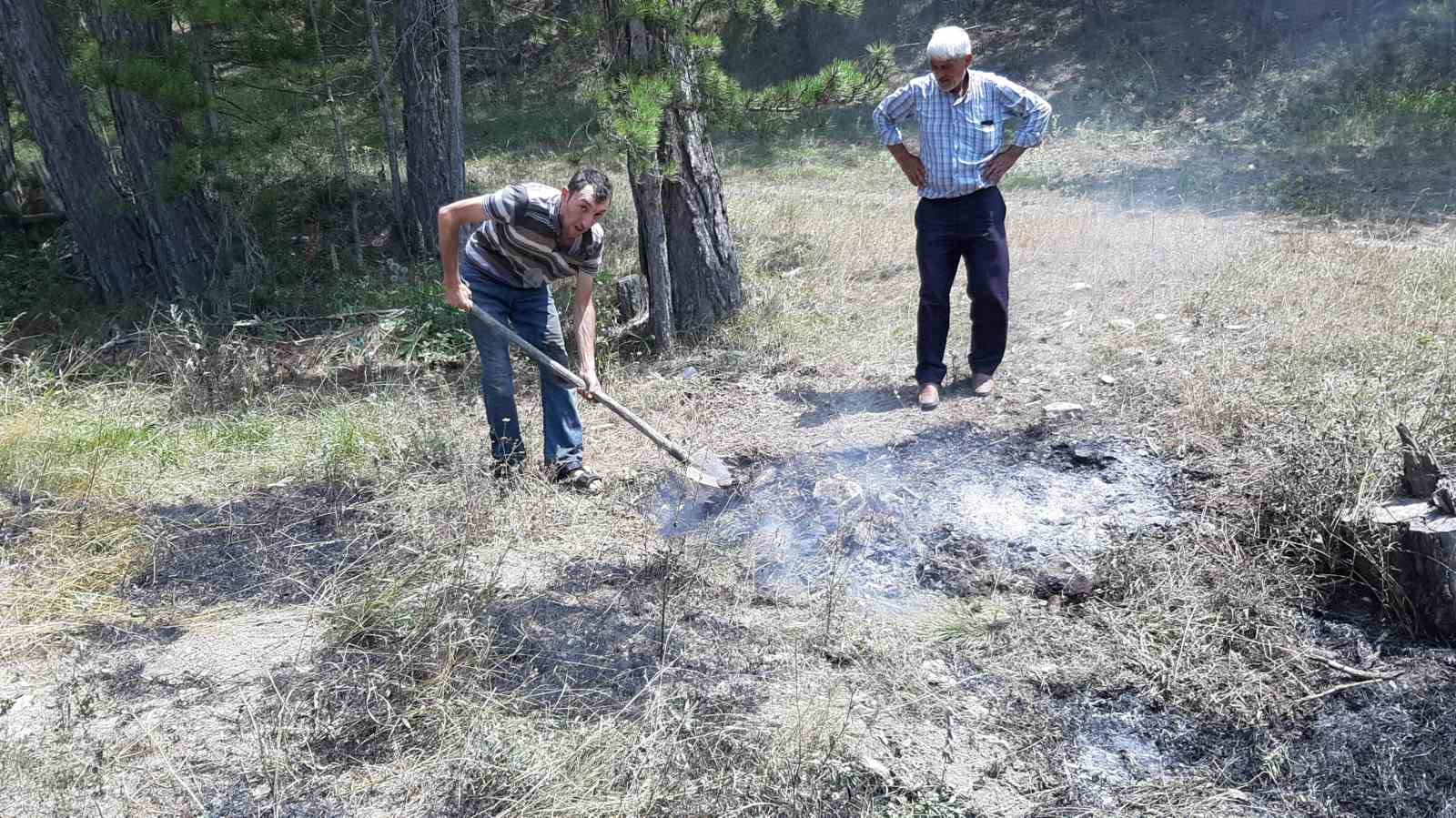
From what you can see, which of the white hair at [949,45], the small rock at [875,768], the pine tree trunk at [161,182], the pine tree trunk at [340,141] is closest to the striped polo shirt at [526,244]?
the white hair at [949,45]

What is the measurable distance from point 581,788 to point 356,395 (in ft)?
12.8

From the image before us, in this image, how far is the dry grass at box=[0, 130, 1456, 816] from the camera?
102 inches

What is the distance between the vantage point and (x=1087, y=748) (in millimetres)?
2709

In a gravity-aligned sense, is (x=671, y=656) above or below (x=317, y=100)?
below

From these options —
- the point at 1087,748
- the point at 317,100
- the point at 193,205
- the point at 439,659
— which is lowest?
the point at 1087,748

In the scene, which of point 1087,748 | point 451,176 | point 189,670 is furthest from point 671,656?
point 451,176

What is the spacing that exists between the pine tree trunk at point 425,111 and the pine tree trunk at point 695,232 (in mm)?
2686

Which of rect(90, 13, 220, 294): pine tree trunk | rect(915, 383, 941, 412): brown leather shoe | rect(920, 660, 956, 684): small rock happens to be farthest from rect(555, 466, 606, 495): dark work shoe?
rect(90, 13, 220, 294): pine tree trunk

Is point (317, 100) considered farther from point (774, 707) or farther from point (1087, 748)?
point (1087, 748)

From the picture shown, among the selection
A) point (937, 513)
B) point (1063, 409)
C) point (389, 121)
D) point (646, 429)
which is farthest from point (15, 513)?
point (389, 121)

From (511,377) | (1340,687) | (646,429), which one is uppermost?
(511,377)

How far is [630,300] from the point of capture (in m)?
6.29

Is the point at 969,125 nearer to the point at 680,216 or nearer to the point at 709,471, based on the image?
the point at 709,471

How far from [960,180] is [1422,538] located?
225 cm
